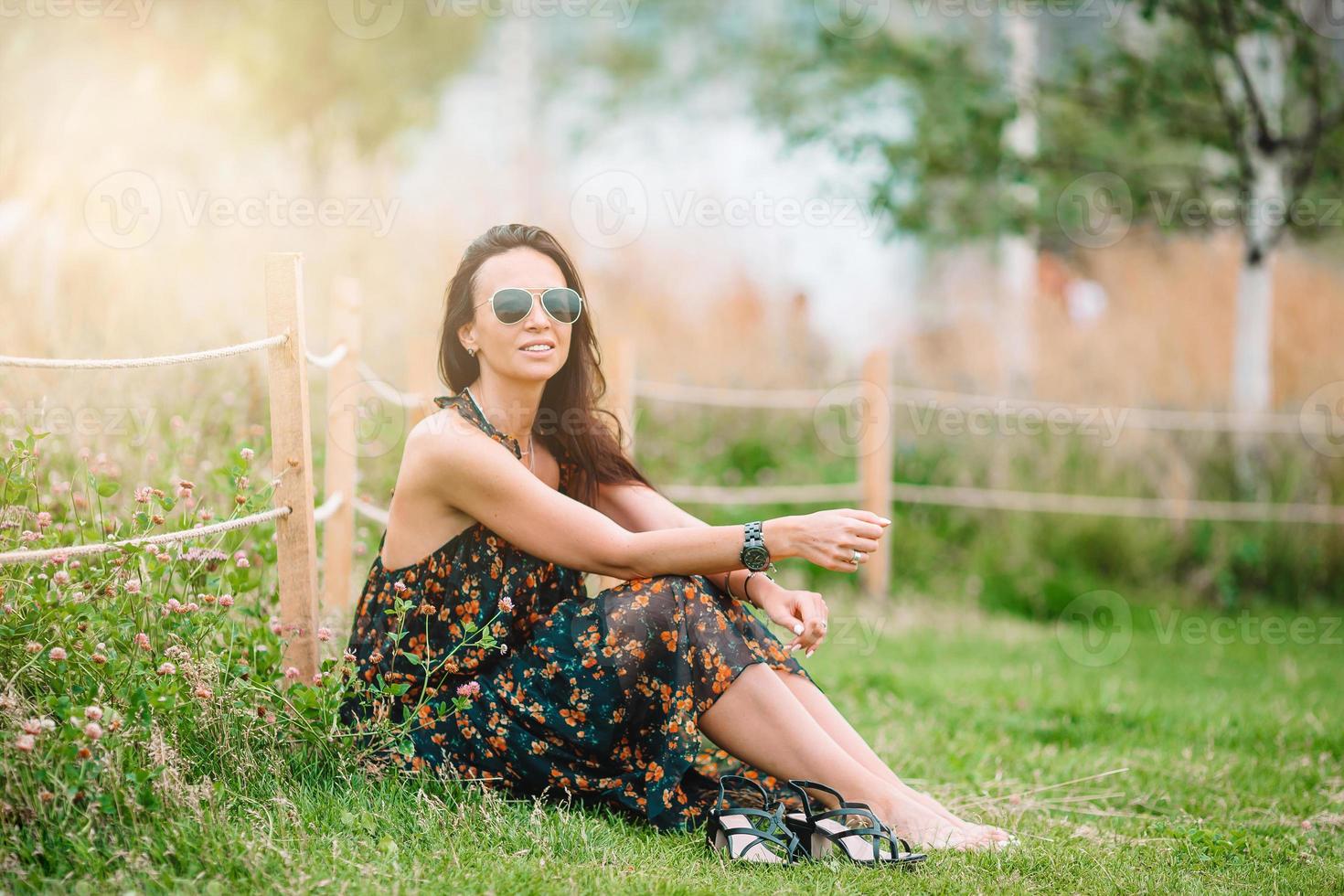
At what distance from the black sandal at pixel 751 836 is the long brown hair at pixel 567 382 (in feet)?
2.69

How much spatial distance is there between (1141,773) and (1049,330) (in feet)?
19.7

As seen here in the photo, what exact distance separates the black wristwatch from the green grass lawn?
56 centimetres

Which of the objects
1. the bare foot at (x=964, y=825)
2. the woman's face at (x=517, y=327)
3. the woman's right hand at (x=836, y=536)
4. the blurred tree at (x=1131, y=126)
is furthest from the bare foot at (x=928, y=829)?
the blurred tree at (x=1131, y=126)

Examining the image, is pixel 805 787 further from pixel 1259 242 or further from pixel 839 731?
pixel 1259 242

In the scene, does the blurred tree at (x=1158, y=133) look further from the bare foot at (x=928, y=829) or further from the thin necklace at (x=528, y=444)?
the bare foot at (x=928, y=829)

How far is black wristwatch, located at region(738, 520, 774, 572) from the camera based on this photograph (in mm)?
2445

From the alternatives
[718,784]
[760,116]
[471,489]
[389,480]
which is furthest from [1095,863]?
[760,116]

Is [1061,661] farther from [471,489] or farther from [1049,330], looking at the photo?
[1049,330]

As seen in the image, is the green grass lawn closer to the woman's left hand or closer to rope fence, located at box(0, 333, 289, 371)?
the woman's left hand

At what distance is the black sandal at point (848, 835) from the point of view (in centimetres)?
232

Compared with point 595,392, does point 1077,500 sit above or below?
below

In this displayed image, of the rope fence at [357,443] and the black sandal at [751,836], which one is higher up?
the rope fence at [357,443]

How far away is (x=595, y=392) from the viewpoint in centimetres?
297

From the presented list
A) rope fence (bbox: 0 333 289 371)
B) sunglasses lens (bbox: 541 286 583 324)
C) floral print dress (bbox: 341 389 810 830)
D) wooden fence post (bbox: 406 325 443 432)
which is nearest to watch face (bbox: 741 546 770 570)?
floral print dress (bbox: 341 389 810 830)
